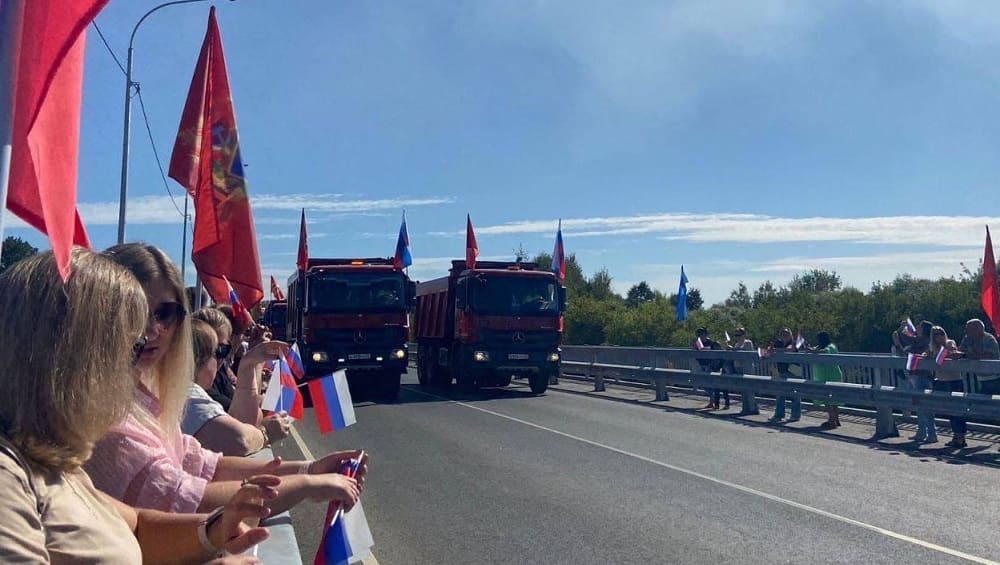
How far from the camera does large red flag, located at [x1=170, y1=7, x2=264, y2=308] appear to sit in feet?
20.1

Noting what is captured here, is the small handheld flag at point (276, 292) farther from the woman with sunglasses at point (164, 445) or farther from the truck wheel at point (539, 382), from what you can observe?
the woman with sunglasses at point (164, 445)

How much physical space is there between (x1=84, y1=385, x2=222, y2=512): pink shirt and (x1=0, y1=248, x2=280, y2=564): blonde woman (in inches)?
23.9

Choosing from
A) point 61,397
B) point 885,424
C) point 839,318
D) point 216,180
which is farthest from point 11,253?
point 839,318

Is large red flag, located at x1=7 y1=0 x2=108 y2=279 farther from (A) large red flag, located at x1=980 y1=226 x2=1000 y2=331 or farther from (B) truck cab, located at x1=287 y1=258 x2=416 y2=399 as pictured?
(B) truck cab, located at x1=287 y1=258 x2=416 y2=399

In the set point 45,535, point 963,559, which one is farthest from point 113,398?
point 963,559

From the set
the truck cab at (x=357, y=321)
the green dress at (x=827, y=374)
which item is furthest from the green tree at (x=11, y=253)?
A: the green dress at (x=827, y=374)

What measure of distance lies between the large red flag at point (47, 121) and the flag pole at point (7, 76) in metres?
0.05

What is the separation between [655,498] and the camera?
29.8 feet

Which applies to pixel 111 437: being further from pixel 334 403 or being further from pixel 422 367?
pixel 422 367

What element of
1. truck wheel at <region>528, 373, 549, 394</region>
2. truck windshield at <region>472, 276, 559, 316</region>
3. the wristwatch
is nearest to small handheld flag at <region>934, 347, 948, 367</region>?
truck windshield at <region>472, 276, 559, 316</region>

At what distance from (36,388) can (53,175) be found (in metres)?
0.77

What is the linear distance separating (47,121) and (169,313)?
2.60 feet

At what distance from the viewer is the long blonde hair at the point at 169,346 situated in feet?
9.98

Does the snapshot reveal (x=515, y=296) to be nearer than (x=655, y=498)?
No
